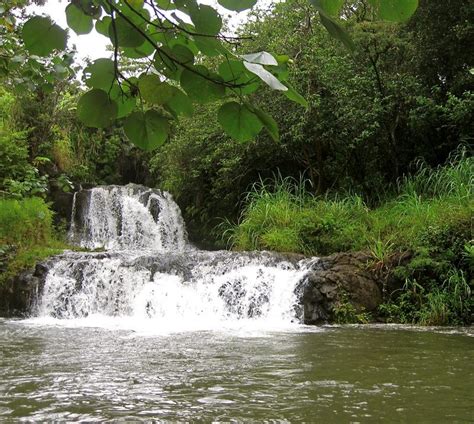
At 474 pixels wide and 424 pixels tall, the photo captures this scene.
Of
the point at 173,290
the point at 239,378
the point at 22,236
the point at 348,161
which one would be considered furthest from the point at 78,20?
the point at 348,161

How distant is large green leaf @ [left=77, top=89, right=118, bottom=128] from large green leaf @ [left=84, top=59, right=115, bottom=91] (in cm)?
1

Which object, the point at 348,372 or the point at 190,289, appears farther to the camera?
the point at 190,289

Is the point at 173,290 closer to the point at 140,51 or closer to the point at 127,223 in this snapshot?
the point at 127,223

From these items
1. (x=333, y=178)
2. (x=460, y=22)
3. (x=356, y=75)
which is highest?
(x=460, y=22)

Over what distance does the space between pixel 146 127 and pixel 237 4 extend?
316mm

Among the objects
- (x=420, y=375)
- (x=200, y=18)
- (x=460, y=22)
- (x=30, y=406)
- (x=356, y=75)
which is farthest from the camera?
(x=356, y=75)

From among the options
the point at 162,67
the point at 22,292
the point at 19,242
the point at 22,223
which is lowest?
the point at 22,292

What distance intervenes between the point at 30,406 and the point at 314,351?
9.60 feet

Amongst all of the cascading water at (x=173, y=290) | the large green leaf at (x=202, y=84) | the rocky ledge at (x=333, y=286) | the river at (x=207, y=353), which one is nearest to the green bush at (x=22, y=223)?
the cascading water at (x=173, y=290)

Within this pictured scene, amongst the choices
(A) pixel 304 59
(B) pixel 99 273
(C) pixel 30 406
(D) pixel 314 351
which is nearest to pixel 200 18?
(C) pixel 30 406

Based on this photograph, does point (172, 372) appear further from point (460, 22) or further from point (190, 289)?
point (460, 22)

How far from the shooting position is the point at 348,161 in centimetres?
1390

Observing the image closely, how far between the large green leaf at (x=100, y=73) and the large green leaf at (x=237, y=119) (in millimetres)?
214

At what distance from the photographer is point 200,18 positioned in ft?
2.95
